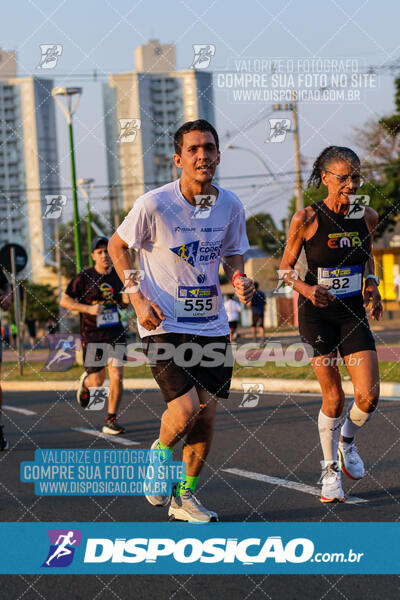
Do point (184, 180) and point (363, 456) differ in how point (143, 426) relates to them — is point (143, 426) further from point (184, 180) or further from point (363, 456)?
point (184, 180)

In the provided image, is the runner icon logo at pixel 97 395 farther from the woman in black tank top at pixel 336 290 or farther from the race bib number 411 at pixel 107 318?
the woman in black tank top at pixel 336 290

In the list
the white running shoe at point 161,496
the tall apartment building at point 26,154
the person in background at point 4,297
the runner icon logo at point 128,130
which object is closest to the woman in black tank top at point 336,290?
the white running shoe at point 161,496

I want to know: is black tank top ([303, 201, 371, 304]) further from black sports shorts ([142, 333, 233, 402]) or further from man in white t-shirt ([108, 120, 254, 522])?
black sports shorts ([142, 333, 233, 402])

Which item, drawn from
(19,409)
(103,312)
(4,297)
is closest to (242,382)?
(19,409)

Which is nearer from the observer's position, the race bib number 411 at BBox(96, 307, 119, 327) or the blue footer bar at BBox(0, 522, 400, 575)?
the blue footer bar at BBox(0, 522, 400, 575)

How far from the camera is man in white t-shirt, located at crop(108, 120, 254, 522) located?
4.78m

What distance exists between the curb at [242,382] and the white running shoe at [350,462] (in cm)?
475

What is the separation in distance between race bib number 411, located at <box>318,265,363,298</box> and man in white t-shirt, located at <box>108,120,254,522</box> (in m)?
0.82

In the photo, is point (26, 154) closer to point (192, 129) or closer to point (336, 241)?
point (336, 241)

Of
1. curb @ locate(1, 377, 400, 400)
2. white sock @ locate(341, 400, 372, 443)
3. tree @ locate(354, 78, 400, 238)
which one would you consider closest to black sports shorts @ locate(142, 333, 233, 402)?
white sock @ locate(341, 400, 372, 443)

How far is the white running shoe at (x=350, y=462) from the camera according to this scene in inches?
226

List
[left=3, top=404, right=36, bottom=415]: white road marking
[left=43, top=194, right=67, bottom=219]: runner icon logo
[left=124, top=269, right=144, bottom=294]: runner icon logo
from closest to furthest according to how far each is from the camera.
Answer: [left=124, top=269, right=144, bottom=294]: runner icon logo < [left=3, top=404, right=36, bottom=415]: white road marking < [left=43, top=194, right=67, bottom=219]: runner icon logo
